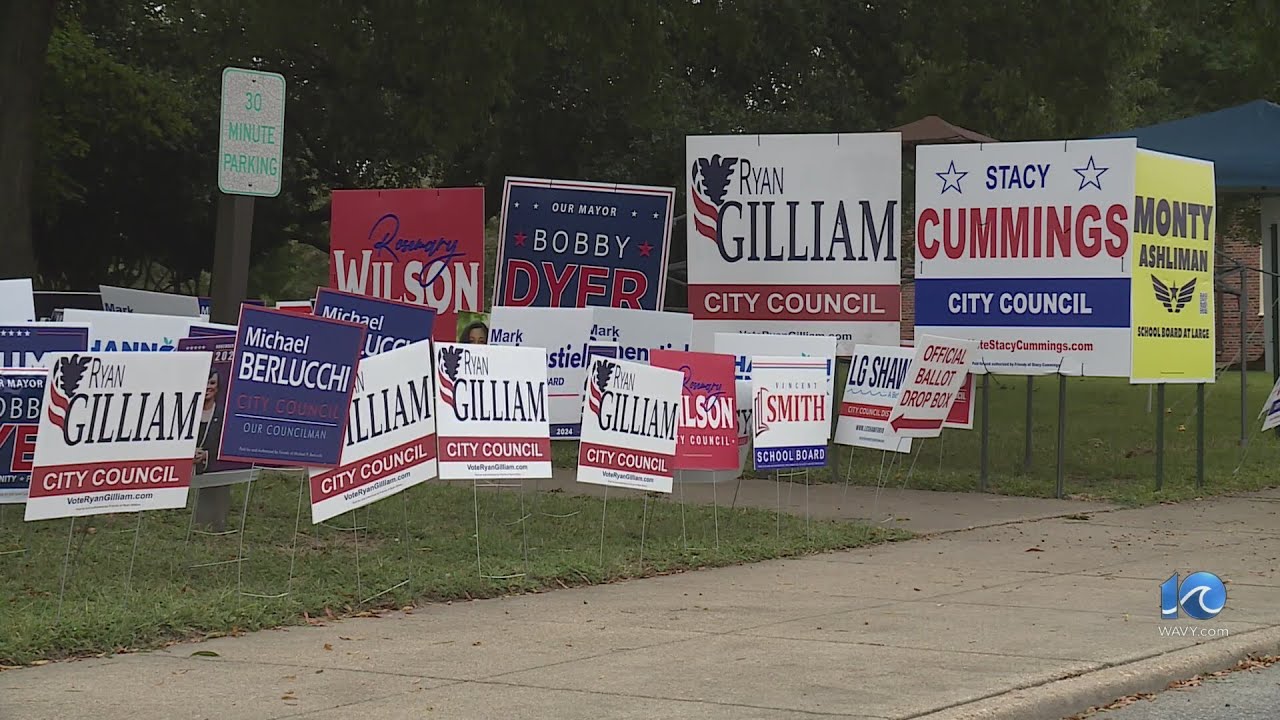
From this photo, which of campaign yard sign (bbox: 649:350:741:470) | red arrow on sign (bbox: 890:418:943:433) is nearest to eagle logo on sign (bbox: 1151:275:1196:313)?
red arrow on sign (bbox: 890:418:943:433)

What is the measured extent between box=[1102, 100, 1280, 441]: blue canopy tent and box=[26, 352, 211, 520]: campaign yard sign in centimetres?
1442

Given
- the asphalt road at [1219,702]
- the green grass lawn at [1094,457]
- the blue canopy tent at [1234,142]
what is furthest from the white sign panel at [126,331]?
the blue canopy tent at [1234,142]

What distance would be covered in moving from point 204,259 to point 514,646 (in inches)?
987

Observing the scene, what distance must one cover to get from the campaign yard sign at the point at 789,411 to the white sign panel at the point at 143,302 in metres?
5.28

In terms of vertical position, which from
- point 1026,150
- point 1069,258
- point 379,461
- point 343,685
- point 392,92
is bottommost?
point 343,685

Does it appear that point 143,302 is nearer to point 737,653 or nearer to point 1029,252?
point 1029,252

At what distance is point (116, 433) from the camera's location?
8.57 m

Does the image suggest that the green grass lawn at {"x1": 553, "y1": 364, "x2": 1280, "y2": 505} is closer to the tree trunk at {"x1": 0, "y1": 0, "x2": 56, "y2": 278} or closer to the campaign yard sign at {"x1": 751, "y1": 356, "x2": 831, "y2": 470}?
the campaign yard sign at {"x1": 751, "y1": 356, "x2": 831, "y2": 470}

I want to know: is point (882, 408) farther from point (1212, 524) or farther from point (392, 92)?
point (392, 92)

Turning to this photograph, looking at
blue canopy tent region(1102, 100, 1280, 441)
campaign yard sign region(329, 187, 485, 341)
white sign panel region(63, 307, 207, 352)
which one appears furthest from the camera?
blue canopy tent region(1102, 100, 1280, 441)

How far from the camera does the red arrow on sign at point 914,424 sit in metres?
13.8

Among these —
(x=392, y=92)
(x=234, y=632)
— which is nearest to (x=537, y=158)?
(x=392, y=92)

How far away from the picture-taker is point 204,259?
31.8m

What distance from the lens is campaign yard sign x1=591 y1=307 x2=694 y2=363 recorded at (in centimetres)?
1423
